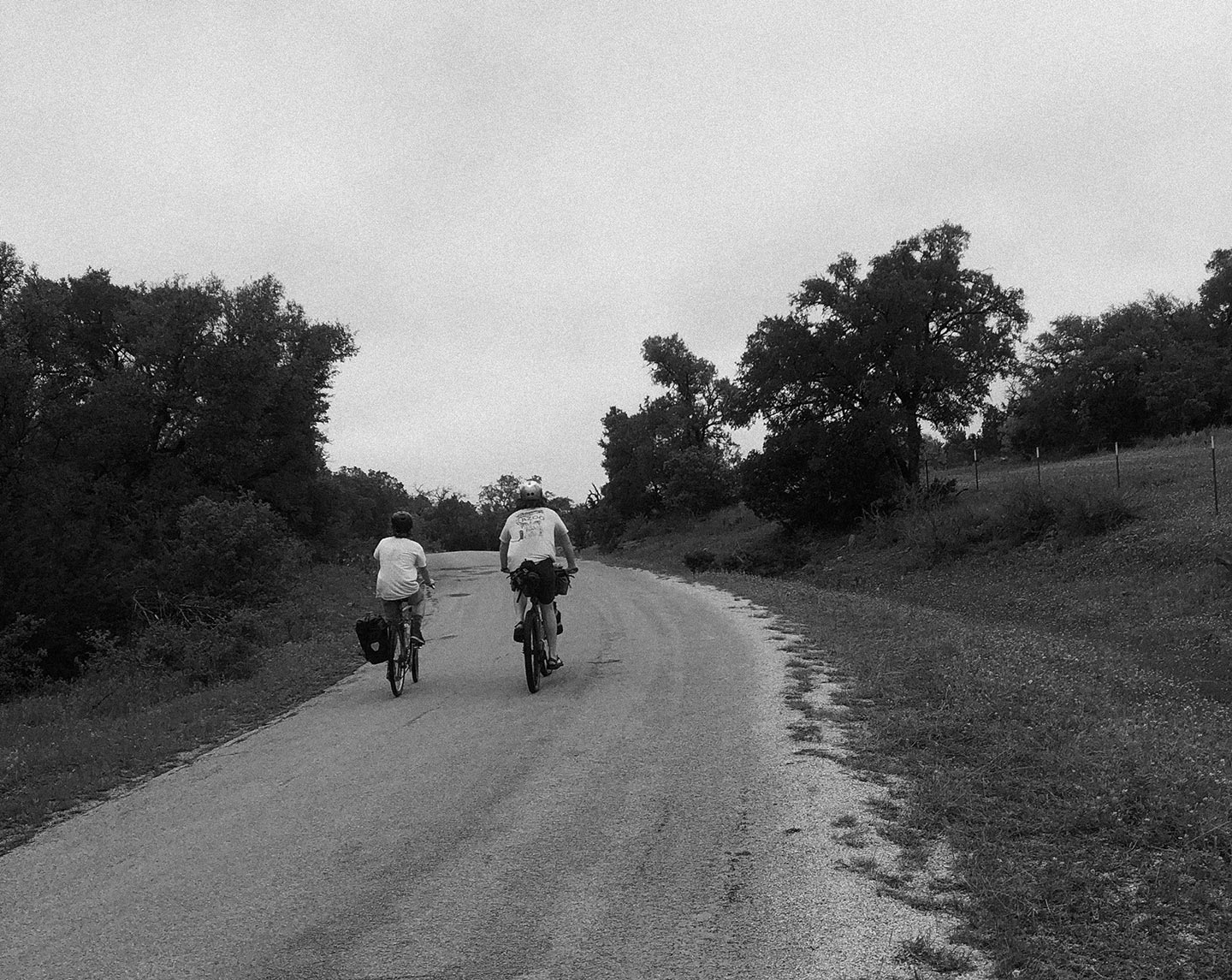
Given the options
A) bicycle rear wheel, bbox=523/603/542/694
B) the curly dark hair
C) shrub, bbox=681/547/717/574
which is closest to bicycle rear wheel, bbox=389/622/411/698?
the curly dark hair

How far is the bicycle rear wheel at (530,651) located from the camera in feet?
28.7

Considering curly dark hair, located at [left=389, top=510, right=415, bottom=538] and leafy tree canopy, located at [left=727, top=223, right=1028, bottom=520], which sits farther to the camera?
leafy tree canopy, located at [left=727, top=223, right=1028, bottom=520]

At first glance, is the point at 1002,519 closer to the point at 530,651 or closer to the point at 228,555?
the point at 228,555

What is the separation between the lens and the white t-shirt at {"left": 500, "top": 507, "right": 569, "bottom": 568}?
361 inches

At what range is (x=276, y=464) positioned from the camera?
33.7 meters

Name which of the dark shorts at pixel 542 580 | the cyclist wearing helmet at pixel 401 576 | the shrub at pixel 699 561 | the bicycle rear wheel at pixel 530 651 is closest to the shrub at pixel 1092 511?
the shrub at pixel 699 561

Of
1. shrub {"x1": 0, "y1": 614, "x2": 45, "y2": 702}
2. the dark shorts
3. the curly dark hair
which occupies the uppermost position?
the curly dark hair

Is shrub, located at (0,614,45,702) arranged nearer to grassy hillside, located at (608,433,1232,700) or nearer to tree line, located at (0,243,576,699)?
tree line, located at (0,243,576,699)

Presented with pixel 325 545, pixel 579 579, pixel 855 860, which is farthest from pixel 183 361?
pixel 855 860

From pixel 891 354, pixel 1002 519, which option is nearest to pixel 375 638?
pixel 1002 519

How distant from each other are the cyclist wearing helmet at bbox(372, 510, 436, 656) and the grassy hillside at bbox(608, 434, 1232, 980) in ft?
13.6

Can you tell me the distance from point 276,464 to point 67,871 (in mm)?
30535

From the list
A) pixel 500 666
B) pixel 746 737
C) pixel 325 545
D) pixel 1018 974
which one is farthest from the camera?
pixel 325 545

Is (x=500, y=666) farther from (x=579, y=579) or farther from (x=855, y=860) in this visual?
(x=579, y=579)
